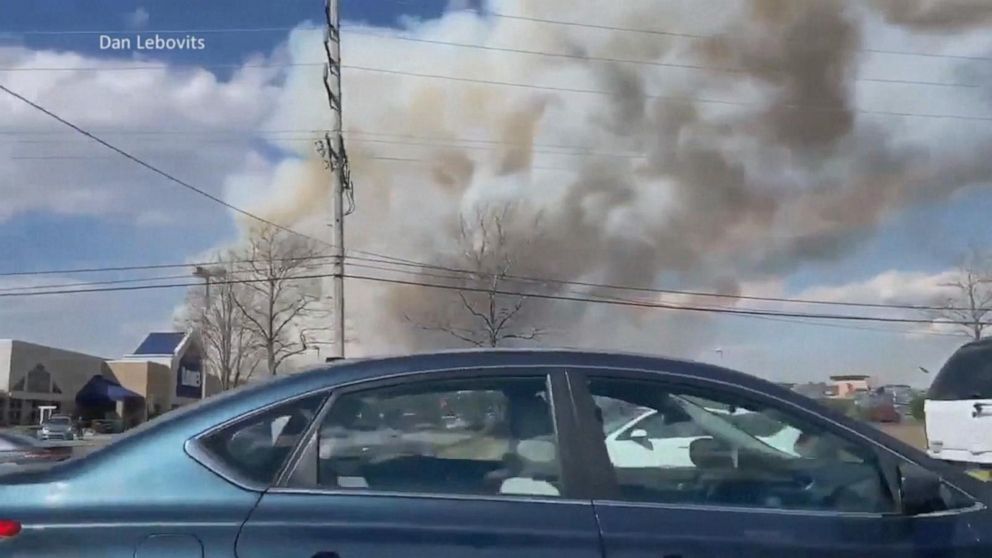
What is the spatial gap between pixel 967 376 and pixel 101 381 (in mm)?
36931

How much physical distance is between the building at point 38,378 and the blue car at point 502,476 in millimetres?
36513

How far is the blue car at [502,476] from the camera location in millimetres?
2428

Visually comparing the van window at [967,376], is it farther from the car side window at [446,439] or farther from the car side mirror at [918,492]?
the car side window at [446,439]

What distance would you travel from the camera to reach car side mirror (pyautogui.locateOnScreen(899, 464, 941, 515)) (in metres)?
2.61

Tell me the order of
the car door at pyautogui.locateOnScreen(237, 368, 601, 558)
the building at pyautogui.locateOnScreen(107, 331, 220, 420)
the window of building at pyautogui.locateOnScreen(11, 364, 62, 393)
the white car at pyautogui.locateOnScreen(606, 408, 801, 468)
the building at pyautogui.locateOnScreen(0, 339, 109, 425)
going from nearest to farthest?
the car door at pyautogui.locateOnScreen(237, 368, 601, 558) → the white car at pyautogui.locateOnScreen(606, 408, 801, 468) → the building at pyautogui.locateOnScreen(0, 339, 109, 425) → the window of building at pyautogui.locateOnScreen(11, 364, 62, 393) → the building at pyautogui.locateOnScreen(107, 331, 220, 420)

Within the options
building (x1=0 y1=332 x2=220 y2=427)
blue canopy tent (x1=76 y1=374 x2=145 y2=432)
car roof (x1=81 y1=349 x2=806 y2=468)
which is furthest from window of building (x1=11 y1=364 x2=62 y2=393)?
car roof (x1=81 y1=349 x2=806 y2=468)

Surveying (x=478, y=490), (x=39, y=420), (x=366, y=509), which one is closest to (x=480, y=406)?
(x=478, y=490)

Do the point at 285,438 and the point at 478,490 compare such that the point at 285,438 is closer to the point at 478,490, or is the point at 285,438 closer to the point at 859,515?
the point at 478,490

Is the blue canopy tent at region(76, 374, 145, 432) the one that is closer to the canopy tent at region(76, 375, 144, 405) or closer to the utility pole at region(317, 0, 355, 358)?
the canopy tent at region(76, 375, 144, 405)

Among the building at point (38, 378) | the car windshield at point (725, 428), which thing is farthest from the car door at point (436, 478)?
the building at point (38, 378)

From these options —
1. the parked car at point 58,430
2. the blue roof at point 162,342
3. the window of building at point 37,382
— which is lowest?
the parked car at point 58,430

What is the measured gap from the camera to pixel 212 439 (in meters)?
2.56

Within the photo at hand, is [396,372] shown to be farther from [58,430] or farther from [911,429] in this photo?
[58,430]

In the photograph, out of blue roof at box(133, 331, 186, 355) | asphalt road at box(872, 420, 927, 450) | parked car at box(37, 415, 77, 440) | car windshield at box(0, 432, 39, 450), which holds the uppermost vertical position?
blue roof at box(133, 331, 186, 355)
